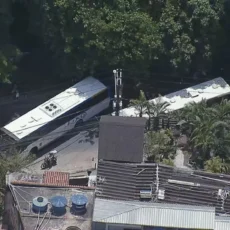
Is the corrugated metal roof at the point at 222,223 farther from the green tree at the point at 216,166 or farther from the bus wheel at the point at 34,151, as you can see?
the bus wheel at the point at 34,151

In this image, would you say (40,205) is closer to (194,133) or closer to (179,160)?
(179,160)

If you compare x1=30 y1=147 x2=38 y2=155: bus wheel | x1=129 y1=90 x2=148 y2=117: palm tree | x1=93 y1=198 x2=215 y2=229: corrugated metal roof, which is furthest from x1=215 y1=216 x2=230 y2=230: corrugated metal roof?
x1=30 y1=147 x2=38 y2=155: bus wheel

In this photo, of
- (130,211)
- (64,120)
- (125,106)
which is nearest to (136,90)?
(125,106)

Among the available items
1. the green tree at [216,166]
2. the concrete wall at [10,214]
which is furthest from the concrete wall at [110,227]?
the green tree at [216,166]

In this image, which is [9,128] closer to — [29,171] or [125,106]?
[29,171]

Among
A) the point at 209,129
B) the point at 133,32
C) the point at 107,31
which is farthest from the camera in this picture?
the point at 133,32

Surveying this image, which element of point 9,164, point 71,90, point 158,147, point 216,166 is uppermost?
point 71,90

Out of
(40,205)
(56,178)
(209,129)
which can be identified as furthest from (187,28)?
(40,205)
